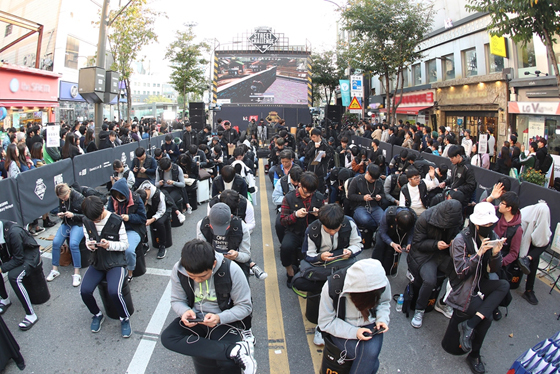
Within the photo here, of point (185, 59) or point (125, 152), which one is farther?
point (185, 59)

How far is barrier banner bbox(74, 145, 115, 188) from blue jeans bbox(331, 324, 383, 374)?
8.86 metres

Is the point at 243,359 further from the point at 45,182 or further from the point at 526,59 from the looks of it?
the point at 526,59

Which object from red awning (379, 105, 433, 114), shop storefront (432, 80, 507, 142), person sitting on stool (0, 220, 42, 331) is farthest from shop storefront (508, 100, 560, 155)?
person sitting on stool (0, 220, 42, 331)

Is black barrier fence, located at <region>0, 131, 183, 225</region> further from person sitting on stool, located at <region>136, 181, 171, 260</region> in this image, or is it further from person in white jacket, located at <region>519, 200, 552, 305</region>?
person in white jacket, located at <region>519, 200, 552, 305</region>

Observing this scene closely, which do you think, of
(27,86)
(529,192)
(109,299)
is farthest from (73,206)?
(27,86)

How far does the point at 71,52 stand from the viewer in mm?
31906

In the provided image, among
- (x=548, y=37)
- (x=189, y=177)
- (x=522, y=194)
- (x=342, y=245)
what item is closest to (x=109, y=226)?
(x=342, y=245)

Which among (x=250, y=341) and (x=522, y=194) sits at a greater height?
(x=522, y=194)

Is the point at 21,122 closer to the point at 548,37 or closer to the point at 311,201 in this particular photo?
the point at 311,201

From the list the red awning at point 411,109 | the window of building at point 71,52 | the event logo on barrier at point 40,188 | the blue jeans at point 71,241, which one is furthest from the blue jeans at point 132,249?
the window of building at point 71,52

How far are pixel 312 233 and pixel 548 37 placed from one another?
8251 mm

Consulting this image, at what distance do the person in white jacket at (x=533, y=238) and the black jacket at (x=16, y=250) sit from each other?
6.01m

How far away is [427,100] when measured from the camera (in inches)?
995

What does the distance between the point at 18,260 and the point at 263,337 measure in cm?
294
